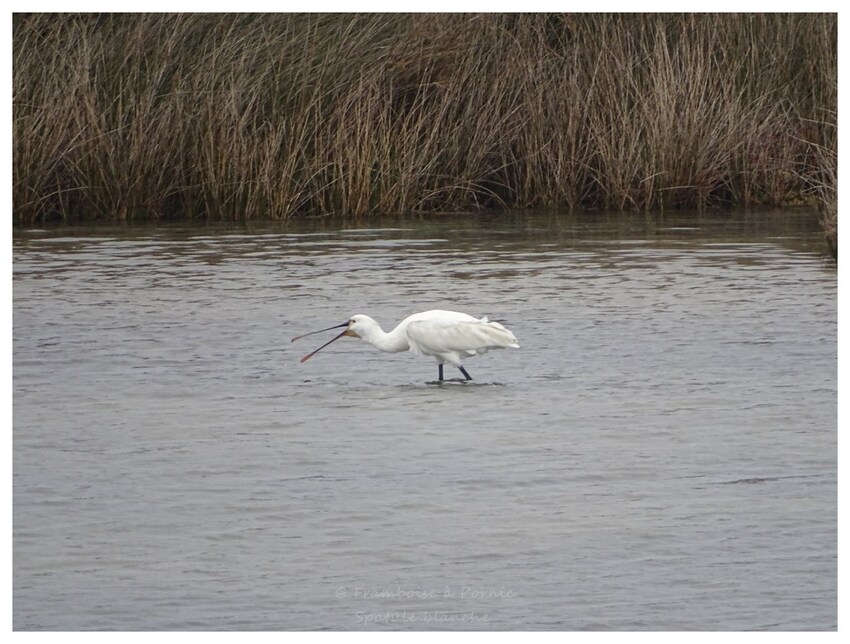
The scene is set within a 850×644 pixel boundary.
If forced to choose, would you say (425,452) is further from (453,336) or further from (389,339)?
(389,339)

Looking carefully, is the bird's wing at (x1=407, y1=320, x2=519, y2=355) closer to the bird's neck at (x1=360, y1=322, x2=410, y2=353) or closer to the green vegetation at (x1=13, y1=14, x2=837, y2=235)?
the bird's neck at (x1=360, y1=322, x2=410, y2=353)

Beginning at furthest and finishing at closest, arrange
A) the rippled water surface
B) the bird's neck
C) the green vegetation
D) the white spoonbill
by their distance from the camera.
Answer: the green vegetation → the bird's neck → the white spoonbill → the rippled water surface

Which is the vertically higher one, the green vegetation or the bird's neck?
the green vegetation

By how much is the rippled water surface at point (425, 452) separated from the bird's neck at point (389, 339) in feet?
0.57

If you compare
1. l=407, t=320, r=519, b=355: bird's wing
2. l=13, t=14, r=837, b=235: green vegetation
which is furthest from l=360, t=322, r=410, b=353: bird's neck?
l=13, t=14, r=837, b=235: green vegetation

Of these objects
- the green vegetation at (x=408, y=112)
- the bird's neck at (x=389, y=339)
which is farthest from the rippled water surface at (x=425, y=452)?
the green vegetation at (x=408, y=112)

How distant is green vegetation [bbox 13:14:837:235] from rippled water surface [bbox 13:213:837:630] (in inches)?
114

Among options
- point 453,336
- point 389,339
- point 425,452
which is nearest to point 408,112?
point 389,339

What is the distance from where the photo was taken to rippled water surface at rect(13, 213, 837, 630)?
17.1ft

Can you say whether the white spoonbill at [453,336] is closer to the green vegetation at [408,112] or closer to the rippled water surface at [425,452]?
the rippled water surface at [425,452]

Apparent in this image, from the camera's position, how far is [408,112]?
640 inches

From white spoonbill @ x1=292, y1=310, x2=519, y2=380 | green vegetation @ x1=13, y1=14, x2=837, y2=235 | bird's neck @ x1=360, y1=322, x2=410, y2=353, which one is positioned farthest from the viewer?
green vegetation @ x1=13, y1=14, x2=837, y2=235

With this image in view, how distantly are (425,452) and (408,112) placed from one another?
31.7 ft

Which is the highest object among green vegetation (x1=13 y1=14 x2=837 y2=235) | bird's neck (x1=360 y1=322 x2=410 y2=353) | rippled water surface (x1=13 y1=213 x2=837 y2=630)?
green vegetation (x1=13 y1=14 x2=837 y2=235)
